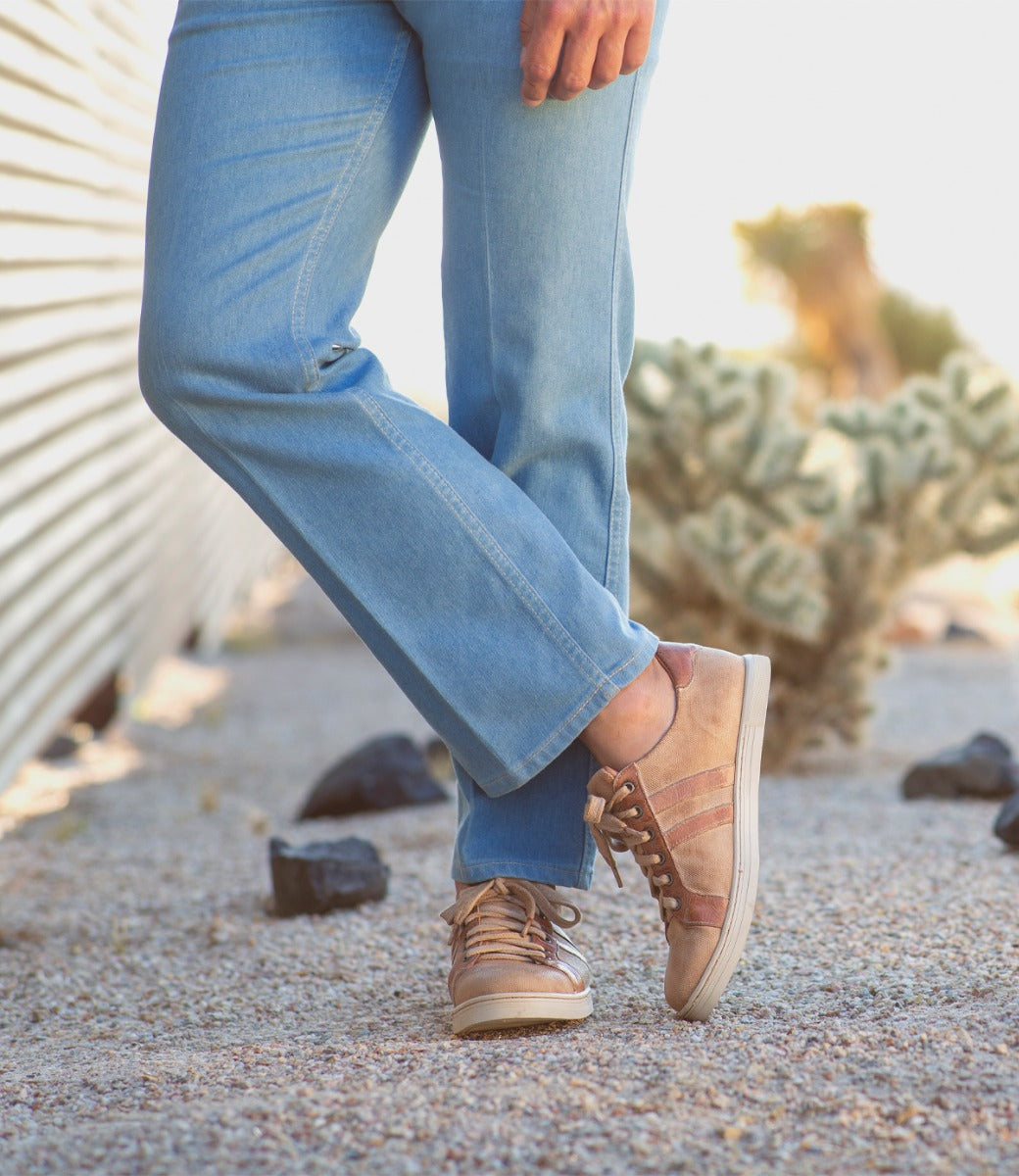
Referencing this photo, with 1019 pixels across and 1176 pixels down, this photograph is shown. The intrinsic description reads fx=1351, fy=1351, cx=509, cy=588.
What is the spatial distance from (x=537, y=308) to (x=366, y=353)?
205mm

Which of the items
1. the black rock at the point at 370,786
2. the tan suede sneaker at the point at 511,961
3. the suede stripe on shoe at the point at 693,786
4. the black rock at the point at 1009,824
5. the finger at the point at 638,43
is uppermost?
the finger at the point at 638,43

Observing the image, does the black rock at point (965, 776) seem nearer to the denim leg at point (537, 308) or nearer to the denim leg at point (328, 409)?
the denim leg at point (537, 308)

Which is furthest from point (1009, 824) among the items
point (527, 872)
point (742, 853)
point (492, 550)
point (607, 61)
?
point (607, 61)

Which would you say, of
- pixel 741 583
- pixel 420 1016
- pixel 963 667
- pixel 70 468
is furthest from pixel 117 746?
pixel 963 667

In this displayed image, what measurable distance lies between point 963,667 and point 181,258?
15.5 feet

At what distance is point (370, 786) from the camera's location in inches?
119

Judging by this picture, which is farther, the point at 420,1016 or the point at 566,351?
the point at 420,1016

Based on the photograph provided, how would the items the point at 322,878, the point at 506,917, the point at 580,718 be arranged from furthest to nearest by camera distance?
the point at 322,878 < the point at 506,917 < the point at 580,718

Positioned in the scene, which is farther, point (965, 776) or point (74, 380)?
point (74, 380)

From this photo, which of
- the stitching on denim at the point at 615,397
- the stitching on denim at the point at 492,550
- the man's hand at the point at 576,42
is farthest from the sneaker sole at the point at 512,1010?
the man's hand at the point at 576,42

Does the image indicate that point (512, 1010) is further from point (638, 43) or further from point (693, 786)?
point (638, 43)

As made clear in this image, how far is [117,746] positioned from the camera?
4047 millimetres

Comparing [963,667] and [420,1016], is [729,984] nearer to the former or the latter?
[420,1016]

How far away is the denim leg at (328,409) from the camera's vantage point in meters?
1.45
